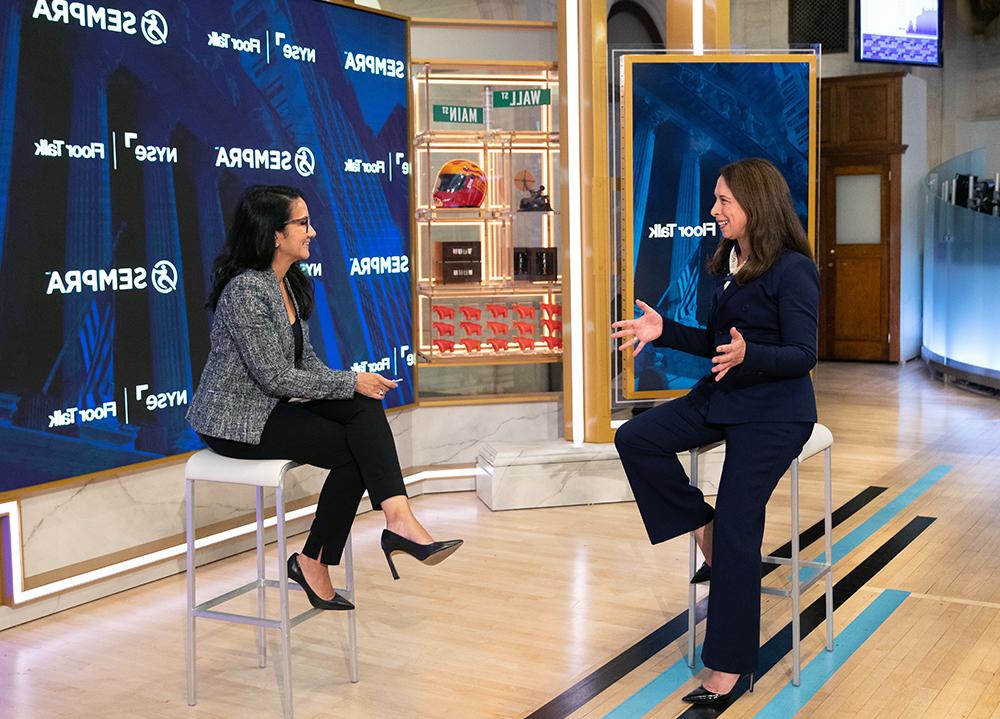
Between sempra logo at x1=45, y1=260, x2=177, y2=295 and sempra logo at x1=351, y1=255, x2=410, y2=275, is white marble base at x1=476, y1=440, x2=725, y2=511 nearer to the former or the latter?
sempra logo at x1=351, y1=255, x2=410, y2=275

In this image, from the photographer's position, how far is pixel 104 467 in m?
4.23

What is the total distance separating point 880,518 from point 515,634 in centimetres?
224

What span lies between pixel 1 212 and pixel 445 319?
249 centimetres

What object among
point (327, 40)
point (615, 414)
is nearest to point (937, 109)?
point (615, 414)

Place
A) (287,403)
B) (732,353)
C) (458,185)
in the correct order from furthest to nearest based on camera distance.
→ 1. (458,185)
2. (287,403)
3. (732,353)

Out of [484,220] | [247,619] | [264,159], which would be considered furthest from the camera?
[484,220]

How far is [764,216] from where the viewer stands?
3234 millimetres

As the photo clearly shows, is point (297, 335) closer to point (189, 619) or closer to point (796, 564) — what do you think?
point (189, 619)

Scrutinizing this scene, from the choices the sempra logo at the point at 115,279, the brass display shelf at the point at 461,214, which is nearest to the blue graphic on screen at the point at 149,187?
the sempra logo at the point at 115,279

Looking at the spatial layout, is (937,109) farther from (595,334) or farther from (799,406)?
(799,406)

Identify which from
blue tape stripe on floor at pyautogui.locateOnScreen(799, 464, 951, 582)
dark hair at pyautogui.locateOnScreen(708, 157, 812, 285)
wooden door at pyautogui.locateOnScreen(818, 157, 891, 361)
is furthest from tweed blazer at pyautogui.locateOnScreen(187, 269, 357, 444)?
wooden door at pyautogui.locateOnScreen(818, 157, 891, 361)

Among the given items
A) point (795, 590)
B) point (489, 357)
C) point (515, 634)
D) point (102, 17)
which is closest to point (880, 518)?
point (489, 357)

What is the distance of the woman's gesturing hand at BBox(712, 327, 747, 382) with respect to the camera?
9.86 ft

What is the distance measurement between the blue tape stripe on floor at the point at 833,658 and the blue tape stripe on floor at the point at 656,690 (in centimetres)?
28
